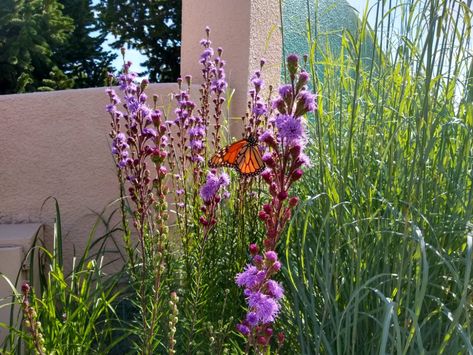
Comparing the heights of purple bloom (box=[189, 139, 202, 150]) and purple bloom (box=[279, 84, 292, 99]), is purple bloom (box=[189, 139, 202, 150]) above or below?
below

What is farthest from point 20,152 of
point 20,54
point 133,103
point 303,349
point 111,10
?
point 111,10

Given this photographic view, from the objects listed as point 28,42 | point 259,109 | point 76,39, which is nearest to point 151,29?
point 76,39

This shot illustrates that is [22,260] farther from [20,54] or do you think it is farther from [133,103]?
[20,54]

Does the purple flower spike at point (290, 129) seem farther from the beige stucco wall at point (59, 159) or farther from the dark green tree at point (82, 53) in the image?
the dark green tree at point (82, 53)

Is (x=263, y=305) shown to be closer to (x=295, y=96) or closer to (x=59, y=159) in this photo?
(x=295, y=96)

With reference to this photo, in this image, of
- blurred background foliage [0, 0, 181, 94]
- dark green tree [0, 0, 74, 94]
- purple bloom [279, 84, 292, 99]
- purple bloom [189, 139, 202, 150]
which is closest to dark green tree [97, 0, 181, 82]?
blurred background foliage [0, 0, 181, 94]

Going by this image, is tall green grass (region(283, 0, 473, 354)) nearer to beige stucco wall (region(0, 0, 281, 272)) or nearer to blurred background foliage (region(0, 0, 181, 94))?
beige stucco wall (region(0, 0, 281, 272))

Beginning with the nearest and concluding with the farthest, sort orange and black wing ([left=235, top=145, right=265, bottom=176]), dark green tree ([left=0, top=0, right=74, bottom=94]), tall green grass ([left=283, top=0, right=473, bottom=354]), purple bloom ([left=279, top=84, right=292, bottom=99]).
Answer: purple bloom ([left=279, top=84, right=292, bottom=99]) < tall green grass ([left=283, top=0, right=473, bottom=354]) < orange and black wing ([left=235, top=145, right=265, bottom=176]) < dark green tree ([left=0, top=0, right=74, bottom=94])

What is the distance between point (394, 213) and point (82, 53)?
1563 centimetres

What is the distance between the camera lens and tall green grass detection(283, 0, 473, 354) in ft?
5.58

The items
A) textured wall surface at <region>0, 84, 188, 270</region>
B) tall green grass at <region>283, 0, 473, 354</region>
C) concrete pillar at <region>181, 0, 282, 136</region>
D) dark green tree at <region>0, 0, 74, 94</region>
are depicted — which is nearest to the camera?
tall green grass at <region>283, 0, 473, 354</region>

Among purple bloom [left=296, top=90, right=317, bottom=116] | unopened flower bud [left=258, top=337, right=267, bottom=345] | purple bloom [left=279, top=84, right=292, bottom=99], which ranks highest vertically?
purple bloom [left=279, top=84, right=292, bottom=99]

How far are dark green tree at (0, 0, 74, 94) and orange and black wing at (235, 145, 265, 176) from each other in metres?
11.3

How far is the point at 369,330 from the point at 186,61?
2.67 metres
